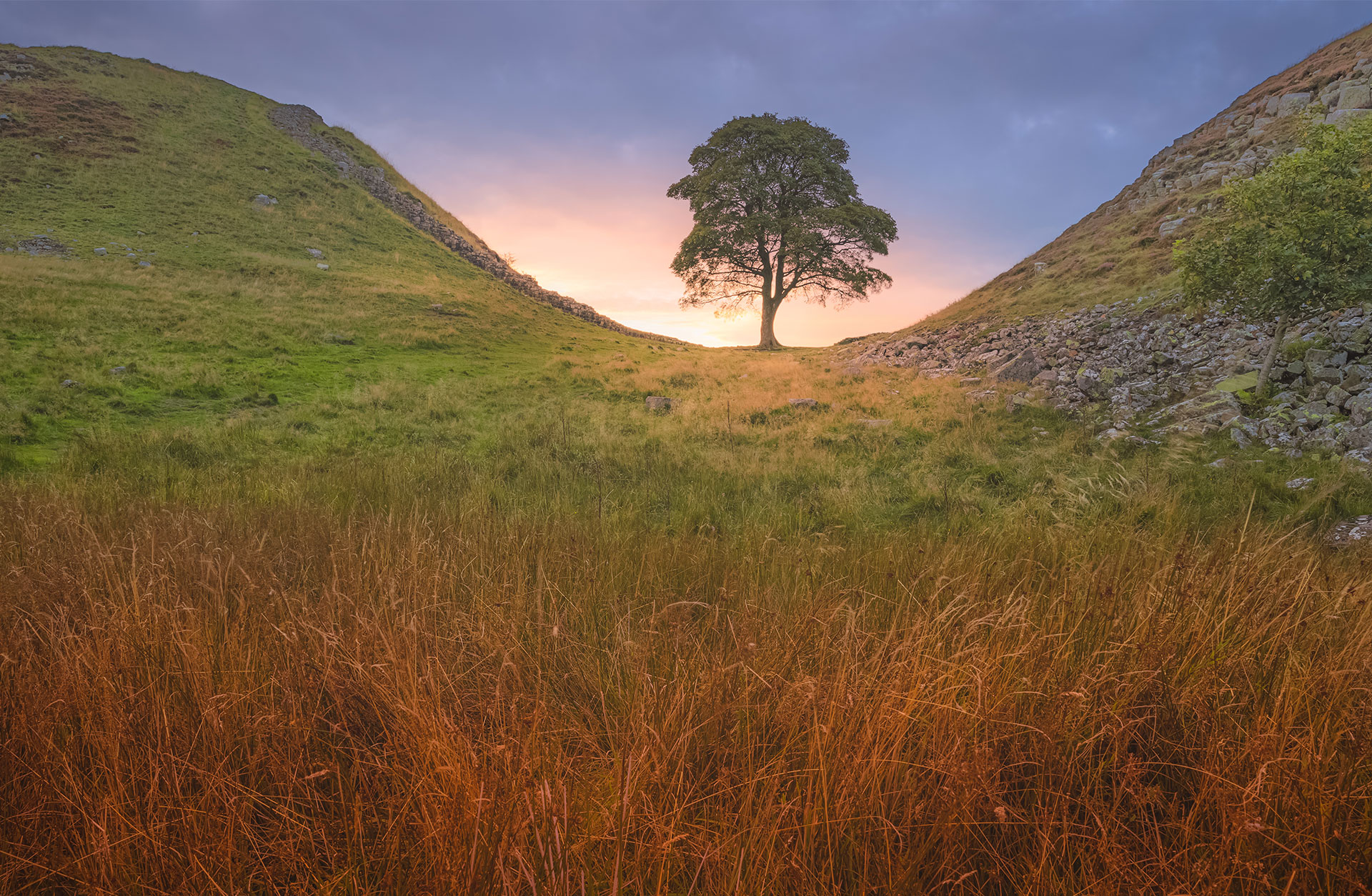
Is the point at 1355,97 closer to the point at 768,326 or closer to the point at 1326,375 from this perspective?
the point at 1326,375

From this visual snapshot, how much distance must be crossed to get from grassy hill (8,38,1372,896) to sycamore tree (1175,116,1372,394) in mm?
3261

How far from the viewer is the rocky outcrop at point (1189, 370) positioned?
7062 mm

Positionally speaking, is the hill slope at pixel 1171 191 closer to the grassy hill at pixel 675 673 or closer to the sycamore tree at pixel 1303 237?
the sycamore tree at pixel 1303 237

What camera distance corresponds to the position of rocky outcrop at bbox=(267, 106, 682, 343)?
42.8 metres

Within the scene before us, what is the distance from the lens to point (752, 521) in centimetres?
536

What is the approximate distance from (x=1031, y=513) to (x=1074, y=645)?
3.19 meters

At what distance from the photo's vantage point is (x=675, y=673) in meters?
2.15

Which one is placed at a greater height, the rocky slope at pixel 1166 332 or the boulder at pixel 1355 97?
the boulder at pixel 1355 97

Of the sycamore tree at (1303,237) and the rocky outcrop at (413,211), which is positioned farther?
the rocky outcrop at (413,211)

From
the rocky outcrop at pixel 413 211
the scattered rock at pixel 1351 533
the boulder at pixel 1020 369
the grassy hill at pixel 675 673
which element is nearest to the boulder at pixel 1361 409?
the grassy hill at pixel 675 673

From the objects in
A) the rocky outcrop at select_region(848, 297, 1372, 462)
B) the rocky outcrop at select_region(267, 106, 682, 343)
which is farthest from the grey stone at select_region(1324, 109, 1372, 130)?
the rocky outcrop at select_region(267, 106, 682, 343)

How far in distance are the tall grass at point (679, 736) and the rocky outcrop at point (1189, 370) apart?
5.77 metres

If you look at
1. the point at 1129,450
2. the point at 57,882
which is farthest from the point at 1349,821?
the point at 1129,450

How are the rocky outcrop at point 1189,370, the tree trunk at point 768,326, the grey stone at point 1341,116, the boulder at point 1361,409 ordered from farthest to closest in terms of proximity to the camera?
1. the tree trunk at point 768,326
2. the grey stone at point 1341,116
3. the rocky outcrop at point 1189,370
4. the boulder at point 1361,409
